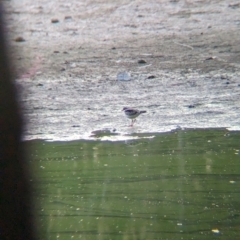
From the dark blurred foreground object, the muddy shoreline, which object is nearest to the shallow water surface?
the dark blurred foreground object

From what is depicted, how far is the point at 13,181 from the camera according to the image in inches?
75.9

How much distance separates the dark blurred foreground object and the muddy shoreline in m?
0.12

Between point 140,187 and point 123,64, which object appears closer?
point 140,187

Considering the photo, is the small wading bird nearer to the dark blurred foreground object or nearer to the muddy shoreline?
the muddy shoreline

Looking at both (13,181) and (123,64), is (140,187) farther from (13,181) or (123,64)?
(123,64)

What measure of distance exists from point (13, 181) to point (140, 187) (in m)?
0.38

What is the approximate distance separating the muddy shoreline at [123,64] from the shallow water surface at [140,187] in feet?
0.61

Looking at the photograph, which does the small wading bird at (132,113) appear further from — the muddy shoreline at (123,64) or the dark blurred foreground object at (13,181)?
the dark blurred foreground object at (13,181)

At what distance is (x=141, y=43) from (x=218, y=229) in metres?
2.29

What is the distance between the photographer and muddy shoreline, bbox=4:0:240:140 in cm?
267

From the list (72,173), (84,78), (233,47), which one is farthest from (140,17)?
(72,173)

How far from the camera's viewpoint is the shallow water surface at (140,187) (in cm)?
177

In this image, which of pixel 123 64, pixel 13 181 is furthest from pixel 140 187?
pixel 123 64

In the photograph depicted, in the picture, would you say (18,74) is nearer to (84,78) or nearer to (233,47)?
(84,78)
